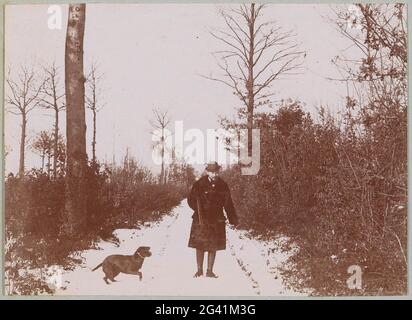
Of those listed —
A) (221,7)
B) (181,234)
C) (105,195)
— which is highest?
(221,7)

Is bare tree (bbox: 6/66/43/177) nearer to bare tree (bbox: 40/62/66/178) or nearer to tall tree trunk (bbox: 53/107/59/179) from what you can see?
bare tree (bbox: 40/62/66/178)

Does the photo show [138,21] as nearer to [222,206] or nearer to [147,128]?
[147,128]

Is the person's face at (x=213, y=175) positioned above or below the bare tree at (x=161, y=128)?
below

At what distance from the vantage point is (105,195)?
277 inches

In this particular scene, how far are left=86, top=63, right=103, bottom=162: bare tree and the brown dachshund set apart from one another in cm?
146

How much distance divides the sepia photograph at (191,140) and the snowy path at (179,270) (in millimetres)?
18

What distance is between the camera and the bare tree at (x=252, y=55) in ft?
22.5

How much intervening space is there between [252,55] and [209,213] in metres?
2.14

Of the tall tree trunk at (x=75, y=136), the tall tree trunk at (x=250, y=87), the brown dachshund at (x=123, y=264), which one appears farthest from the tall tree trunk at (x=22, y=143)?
the tall tree trunk at (x=250, y=87)

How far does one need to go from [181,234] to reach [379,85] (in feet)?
10.2

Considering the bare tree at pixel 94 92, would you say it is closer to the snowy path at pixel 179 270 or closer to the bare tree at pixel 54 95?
the bare tree at pixel 54 95

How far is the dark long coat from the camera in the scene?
6.78 meters

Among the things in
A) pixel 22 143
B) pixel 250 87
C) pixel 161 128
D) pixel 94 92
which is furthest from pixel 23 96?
pixel 250 87

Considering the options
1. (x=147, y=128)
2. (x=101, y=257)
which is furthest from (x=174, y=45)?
(x=101, y=257)
